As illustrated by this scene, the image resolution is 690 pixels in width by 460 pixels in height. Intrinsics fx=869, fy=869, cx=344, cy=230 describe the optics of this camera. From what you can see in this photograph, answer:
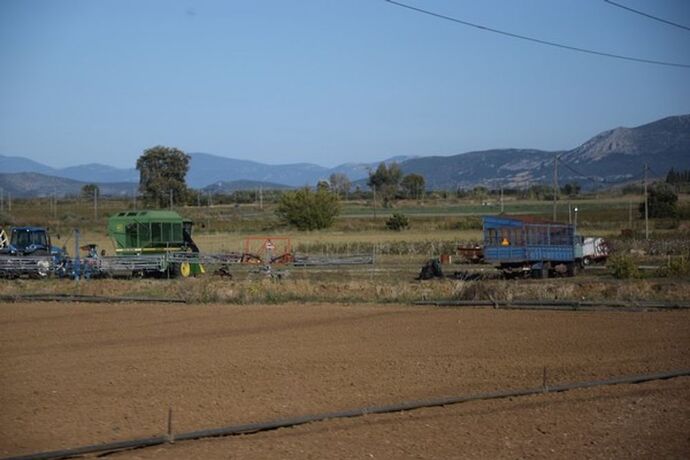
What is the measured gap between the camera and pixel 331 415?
12195mm

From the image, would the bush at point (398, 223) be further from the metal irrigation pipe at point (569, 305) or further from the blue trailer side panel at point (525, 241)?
the metal irrigation pipe at point (569, 305)

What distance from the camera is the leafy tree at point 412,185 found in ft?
548

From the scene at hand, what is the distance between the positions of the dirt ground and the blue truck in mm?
15966

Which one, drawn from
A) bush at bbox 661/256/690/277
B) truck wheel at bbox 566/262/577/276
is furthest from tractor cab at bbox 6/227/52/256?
bush at bbox 661/256/690/277

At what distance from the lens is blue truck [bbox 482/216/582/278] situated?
134 ft

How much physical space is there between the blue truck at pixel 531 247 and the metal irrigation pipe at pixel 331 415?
83.5 feet

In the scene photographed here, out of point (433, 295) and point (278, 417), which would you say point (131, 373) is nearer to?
point (278, 417)

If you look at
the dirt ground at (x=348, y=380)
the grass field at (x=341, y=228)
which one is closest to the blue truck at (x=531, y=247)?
the dirt ground at (x=348, y=380)

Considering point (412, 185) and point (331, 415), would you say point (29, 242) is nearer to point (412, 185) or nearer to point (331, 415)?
point (331, 415)

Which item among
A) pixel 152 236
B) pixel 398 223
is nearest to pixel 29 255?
pixel 152 236

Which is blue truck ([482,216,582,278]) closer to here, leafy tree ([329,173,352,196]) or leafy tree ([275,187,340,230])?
leafy tree ([275,187,340,230])

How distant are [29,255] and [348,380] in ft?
96.0

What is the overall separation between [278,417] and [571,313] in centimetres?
1448

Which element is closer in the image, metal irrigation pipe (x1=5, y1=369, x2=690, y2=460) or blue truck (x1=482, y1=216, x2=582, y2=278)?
metal irrigation pipe (x1=5, y1=369, x2=690, y2=460)
